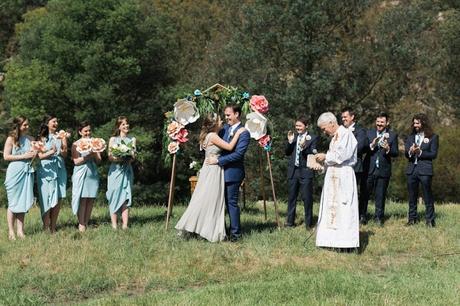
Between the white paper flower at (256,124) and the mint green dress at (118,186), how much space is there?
7.56ft

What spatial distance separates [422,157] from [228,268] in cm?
480

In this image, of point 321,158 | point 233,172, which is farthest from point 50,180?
point 321,158

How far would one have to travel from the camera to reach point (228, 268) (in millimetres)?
8719

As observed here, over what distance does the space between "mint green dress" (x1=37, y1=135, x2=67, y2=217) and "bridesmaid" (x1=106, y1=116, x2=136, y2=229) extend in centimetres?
92

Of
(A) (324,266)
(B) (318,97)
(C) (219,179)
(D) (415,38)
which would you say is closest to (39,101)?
(B) (318,97)

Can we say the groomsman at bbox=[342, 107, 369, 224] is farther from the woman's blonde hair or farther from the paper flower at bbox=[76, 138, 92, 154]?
the woman's blonde hair

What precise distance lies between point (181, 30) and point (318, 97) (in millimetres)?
14009

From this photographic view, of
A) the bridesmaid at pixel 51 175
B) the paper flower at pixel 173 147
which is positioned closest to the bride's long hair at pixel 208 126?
the paper flower at pixel 173 147

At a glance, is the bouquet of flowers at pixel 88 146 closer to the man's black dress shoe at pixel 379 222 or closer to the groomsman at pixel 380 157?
the groomsman at pixel 380 157

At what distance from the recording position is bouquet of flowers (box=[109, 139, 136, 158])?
11.2 metres

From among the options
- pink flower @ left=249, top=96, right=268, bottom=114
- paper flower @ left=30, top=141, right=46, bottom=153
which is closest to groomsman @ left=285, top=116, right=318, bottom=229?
pink flower @ left=249, top=96, right=268, bottom=114

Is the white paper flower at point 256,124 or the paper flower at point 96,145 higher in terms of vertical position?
the white paper flower at point 256,124

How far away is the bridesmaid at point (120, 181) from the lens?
37.5 ft

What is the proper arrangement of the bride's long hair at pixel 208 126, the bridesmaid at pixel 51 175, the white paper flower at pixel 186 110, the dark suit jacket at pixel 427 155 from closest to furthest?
the bride's long hair at pixel 208 126
the bridesmaid at pixel 51 175
the white paper flower at pixel 186 110
the dark suit jacket at pixel 427 155
